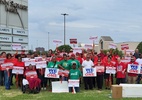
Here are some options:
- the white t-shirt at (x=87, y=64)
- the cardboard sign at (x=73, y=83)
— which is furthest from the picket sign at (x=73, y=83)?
the white t-shirt at (x=87, y=64)

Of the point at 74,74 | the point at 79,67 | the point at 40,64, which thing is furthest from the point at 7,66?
the point at 79,67

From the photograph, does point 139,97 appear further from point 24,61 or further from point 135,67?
point 24,61

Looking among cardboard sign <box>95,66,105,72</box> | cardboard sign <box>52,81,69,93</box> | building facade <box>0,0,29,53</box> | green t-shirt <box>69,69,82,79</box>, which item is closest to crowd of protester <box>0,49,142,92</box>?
green t-shirt <box>69,69,82,79</box>

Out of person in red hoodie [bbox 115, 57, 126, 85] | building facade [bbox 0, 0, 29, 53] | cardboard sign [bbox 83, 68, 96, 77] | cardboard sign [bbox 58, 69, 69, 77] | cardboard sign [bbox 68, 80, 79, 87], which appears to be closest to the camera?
cardboard sign [bbox 68, 80, 79, 87]

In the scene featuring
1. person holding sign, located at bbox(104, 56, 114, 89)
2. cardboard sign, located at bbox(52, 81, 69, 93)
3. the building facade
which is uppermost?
the building facade

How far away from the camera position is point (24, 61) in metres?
15.5

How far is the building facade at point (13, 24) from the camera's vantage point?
68.7ft

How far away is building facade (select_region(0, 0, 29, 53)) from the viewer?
20.9 meters

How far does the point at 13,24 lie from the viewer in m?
→ 22.7

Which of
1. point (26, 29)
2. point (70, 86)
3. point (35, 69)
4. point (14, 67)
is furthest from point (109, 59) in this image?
point (26, 29)

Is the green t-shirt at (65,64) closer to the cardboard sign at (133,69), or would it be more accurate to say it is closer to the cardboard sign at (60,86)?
the cardboard sign at (60,86)

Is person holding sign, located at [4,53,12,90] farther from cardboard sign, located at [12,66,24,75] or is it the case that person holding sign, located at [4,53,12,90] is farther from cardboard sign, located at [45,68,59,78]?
cardboard sign, located at [45,68,59,78]

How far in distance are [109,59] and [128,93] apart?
346 centimetres

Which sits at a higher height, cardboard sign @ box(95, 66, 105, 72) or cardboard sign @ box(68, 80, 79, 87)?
cardboard sign @ box(95, 66, 105, 72)
